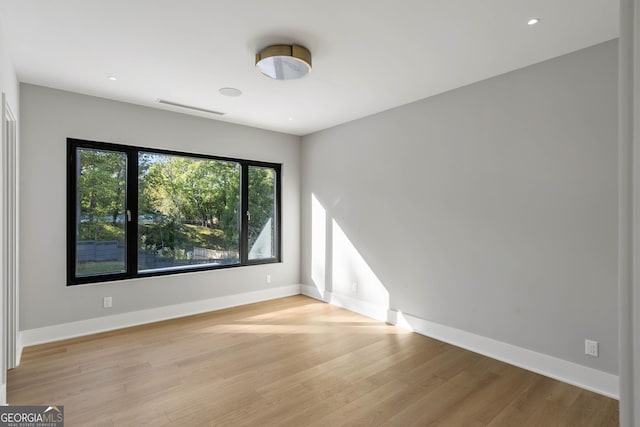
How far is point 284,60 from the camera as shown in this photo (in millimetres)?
2766

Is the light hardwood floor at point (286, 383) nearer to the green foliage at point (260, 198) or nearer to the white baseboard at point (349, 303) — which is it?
the white baseboard at point (349, 303)

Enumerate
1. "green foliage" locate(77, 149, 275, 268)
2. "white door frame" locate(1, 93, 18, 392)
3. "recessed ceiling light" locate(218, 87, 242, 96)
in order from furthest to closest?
"green foliage" locate(77, 149, 275, 268) → "recessed ceiling light" locate(218, 87, 242, 96) → "white door frame" locate(1, 93, 18, 392)

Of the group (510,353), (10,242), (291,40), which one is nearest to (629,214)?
(291,40)

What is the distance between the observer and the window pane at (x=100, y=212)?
387 cm

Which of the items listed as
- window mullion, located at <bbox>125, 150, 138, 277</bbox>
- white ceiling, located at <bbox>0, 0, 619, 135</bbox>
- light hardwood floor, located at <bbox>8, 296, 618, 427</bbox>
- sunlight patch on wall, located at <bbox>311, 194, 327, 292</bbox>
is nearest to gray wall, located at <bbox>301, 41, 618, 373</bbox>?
white ceiling, located at <bbox>0, 0, 619, 135</bbox>

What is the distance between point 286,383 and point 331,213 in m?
2.83

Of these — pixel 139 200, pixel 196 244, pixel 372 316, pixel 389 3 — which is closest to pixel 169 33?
pixel 389 3

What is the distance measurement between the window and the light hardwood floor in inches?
36.7

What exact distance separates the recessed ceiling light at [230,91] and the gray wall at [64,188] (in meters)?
1.12

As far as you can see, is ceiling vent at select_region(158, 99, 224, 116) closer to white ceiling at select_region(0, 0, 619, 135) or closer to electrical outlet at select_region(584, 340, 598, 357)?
white ceiling at select_region(0, 0, 619, 135)

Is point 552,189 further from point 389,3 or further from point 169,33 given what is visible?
point 169,33

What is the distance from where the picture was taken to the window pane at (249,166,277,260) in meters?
5.36

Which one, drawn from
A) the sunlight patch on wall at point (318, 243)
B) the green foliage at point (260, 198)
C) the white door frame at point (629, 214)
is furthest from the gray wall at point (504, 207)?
the white door frame at point (629, 214)

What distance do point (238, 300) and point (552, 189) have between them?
416 centimetres
